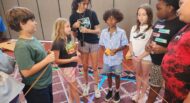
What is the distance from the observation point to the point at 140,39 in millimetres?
2119

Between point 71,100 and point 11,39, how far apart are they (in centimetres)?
366

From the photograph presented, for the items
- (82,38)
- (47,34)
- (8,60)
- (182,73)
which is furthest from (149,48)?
(47,34)

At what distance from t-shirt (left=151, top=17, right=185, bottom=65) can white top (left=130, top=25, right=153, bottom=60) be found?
0.27 metres

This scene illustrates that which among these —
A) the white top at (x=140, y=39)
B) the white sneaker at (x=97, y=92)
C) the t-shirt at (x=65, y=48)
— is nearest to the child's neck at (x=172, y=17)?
the white top at (x=140, y=39)

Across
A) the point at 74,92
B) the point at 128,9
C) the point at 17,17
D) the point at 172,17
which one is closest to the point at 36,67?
the point at 17,17

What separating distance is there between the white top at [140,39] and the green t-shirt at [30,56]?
3.20 feet

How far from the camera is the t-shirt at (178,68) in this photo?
1.16 m

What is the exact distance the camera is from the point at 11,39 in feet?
17.3

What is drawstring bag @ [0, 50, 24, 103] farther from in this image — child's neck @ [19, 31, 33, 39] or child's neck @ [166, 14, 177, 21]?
child's neck @ [166, 14, 177, 21]

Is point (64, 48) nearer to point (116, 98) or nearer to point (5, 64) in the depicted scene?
point (5, 64)

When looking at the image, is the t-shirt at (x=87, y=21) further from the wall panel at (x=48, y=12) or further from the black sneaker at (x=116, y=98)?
the wall panel at (x=48, y=12)

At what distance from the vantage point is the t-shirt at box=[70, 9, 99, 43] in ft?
7.62

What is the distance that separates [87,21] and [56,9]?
2.54 metres

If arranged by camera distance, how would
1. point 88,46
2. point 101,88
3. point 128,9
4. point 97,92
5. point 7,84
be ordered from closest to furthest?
point 7,84 → point 88,46 → point 97,92 → point 101,88 → point 128,9
